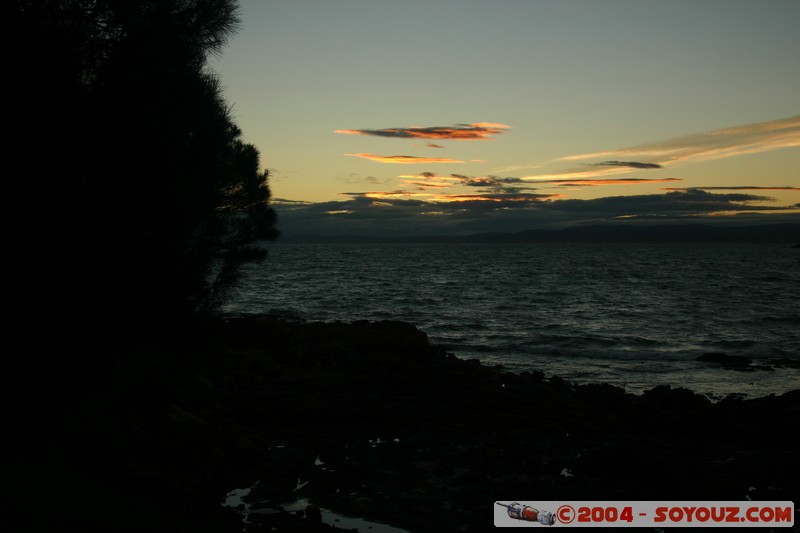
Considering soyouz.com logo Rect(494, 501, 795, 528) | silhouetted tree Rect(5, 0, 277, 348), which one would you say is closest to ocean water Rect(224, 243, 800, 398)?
soyouz.com logo Rect(494, 501, 795, 528)

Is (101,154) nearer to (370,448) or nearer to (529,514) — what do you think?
(370,448)

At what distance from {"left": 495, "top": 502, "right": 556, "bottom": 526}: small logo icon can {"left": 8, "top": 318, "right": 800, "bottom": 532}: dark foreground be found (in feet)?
1.28

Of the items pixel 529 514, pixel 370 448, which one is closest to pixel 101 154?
pixel 370 448

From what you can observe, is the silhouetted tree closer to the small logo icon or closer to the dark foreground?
the dark foreground

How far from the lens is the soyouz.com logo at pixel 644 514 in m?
10.1

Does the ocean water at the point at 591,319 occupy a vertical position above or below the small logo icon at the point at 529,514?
below

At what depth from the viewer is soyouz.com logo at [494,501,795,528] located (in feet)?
33.0

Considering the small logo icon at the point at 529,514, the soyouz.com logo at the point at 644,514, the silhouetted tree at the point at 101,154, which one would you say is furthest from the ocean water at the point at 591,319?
the silhouetted tree at the point at 101,154

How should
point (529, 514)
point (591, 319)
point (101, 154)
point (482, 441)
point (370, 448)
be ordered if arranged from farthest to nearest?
1. point (591, 319)
2. point (482, 441)
3. point (370, 448)
4. point (529, 514)
5. point (101, 154)

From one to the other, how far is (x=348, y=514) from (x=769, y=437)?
1002 cm

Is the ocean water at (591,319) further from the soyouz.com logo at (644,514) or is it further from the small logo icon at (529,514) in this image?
the small logo icon at (529,514)

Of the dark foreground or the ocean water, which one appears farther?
the ocean water

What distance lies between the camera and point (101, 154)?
398 inches

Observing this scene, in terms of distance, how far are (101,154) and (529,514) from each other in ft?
29.3
